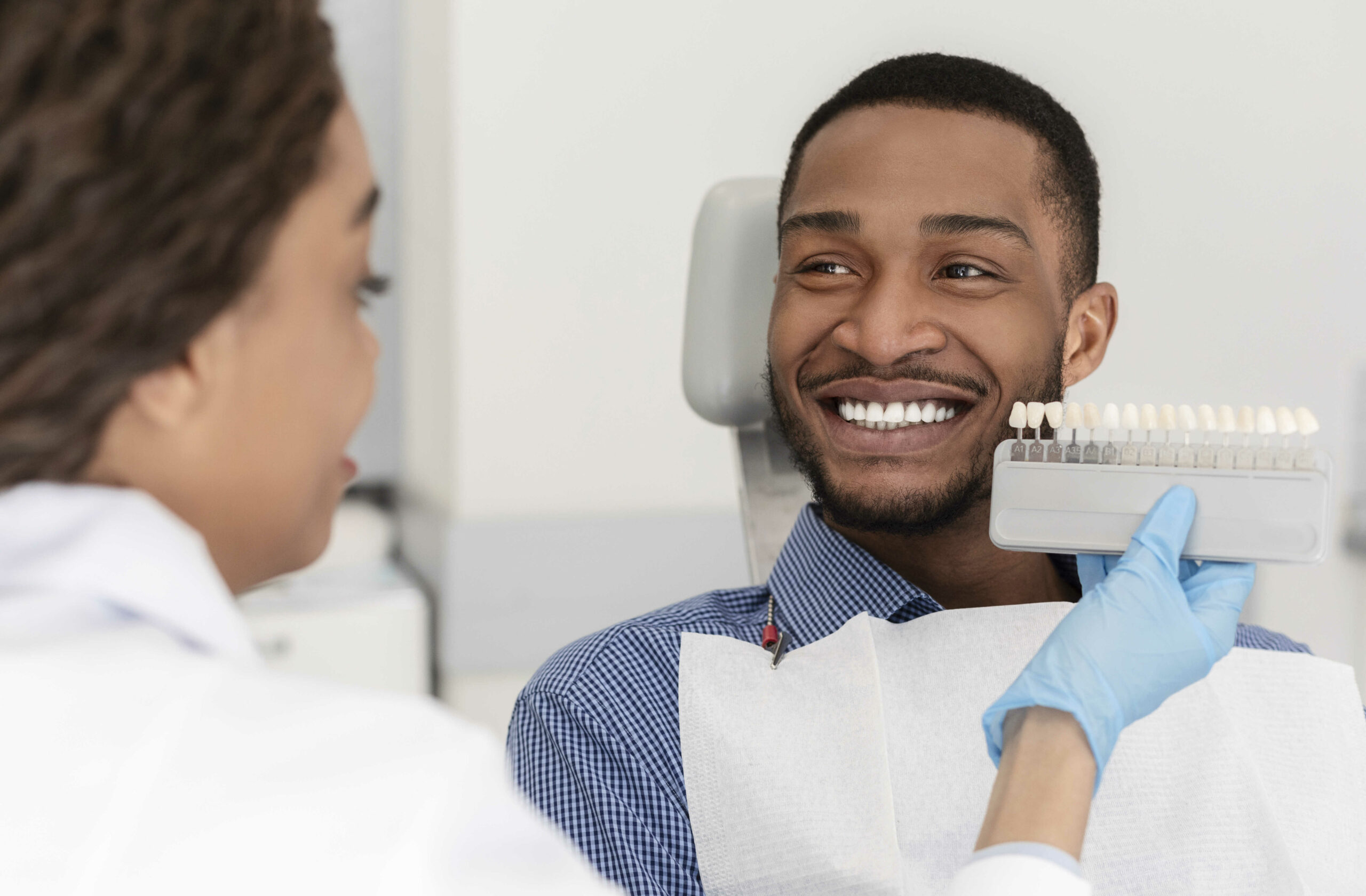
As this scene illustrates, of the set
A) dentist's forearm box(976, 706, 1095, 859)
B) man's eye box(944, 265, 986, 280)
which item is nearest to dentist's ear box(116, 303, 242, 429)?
dentist's forearm box(976, 706, 1095, 859)

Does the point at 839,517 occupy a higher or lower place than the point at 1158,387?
higher

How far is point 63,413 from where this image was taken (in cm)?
50

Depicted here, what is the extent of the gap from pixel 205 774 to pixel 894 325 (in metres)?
0.87

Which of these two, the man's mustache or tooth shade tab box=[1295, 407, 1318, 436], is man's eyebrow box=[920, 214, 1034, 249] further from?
tooth shade tab box=[1295, 407, 1318, 436]

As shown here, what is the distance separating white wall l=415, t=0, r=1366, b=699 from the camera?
Answer: 86.6 inches

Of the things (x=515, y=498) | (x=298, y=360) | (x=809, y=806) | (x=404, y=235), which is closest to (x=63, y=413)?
(x=298, y=360)

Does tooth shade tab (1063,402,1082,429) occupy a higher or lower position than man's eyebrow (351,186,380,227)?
lower

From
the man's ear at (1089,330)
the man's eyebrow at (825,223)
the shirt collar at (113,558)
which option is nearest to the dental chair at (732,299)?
the man's eyebrow at (825,223)

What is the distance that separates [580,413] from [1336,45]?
1878 mm

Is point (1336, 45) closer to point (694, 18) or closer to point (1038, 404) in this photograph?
point (694, 18)

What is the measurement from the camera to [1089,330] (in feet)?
4.44

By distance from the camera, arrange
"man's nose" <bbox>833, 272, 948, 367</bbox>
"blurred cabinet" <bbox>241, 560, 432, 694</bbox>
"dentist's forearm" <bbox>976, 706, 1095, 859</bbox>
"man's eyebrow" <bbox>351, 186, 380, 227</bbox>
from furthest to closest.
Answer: "blurred cabinet" <bbox>241, 560, 432, 694</bbox> < "man's nose" <bbox>833, 272, 948, 367</bbox> < "dentist's forearm" <bbox>976, 706, 1095, 859</bbox> < "man's eyebrow" <bbox>351, 186, 380, 227</bbox>

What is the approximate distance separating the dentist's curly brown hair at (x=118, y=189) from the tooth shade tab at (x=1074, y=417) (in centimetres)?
75

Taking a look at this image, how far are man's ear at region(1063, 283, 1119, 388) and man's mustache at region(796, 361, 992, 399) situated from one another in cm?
17
